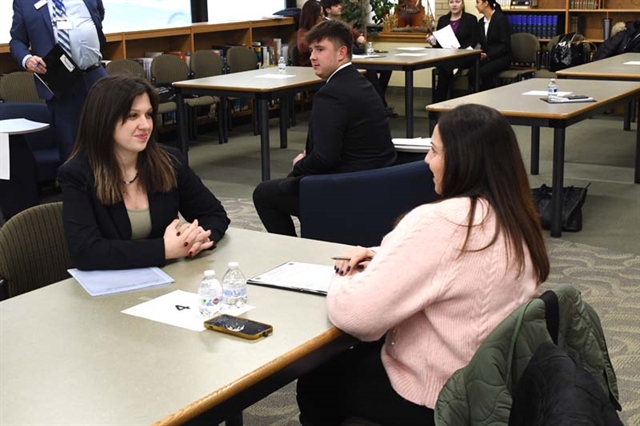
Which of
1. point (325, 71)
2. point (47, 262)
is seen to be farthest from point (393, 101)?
point (47, 262)

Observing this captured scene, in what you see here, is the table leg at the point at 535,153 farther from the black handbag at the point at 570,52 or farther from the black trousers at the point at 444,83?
the black handbag at the point at 570,52

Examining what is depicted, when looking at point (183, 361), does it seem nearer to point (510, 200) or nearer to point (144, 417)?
point (144, 417)

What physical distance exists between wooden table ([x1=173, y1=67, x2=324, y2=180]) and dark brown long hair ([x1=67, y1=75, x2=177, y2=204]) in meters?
3.66

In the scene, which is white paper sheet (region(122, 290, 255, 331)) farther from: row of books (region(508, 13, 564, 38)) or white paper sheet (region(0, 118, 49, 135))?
row of books (region(508, 13, 564, 38))

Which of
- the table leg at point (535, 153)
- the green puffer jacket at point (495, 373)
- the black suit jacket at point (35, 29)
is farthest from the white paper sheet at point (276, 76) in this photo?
the green puffer jacket at point (495, 373)

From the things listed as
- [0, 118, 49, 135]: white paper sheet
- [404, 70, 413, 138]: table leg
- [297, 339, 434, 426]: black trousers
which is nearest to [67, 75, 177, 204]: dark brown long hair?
[297, 339, 434, 426]: black trousers

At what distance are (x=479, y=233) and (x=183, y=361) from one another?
2.35 ft

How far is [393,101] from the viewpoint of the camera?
36.3 feet

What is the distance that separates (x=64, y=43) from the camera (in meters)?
5.87

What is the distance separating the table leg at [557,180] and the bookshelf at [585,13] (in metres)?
5.33

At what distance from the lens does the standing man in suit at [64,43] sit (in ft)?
19.2

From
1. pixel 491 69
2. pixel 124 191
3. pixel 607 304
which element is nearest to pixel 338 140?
pixel 607 304

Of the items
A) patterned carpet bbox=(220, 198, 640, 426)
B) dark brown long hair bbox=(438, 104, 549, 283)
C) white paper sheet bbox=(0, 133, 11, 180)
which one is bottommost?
patterned carpet bbox=(220, 198, 640, 426)

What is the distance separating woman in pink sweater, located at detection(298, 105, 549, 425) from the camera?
202cm
